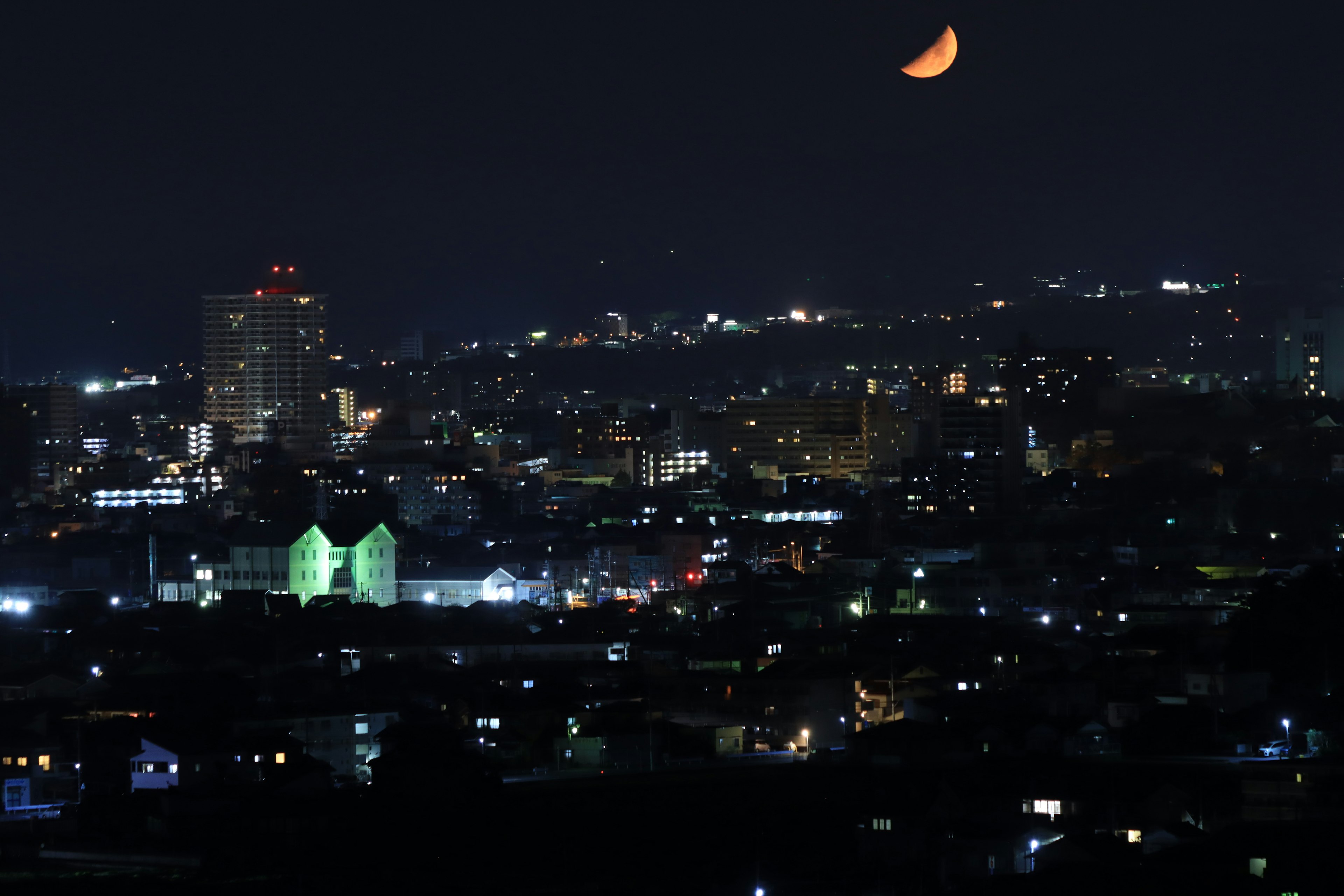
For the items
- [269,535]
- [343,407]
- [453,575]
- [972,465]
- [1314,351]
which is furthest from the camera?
[343,407]

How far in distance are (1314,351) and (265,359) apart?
83.9 feet

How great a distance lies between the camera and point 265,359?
173 ft

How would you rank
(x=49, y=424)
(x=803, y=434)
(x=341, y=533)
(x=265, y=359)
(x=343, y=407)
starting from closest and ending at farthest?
(x=341, y=533) < (x=803, y=434) < (x=49, y=424) < (x=265, y=359) < (x=343, y=407)

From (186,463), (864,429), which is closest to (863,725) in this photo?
(864,429)

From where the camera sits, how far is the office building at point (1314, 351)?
4122 centimetres

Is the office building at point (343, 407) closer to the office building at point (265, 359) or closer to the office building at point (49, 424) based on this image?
the office building at point (265, 359)

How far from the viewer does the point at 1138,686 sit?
14.5 m

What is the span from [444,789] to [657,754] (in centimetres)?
184

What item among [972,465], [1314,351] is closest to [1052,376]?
[1314,351]

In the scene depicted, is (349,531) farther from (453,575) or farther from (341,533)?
(453,575)

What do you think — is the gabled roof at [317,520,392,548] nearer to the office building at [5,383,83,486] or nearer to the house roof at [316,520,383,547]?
the house roof at [316,520,383,547]

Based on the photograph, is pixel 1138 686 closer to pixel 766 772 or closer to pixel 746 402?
pixel 766 772

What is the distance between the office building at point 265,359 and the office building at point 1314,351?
75.8 ft

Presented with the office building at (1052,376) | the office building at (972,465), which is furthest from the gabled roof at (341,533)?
the office building at (1052,376)
